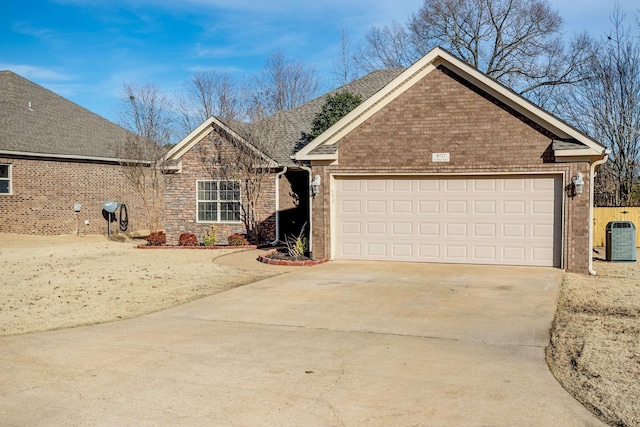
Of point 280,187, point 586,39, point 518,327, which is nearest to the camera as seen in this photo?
point 518,327

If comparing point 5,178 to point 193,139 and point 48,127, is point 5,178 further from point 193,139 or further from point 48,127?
point 193,139

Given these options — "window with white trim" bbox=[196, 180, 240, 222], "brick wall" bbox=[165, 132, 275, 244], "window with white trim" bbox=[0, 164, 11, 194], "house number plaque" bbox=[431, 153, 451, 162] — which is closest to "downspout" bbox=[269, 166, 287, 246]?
"brick wall" bbox=[165, 132, 275, 244]

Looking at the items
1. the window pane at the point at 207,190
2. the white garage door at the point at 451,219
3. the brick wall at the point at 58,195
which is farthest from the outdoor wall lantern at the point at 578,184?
the brick wall at the point at 58,195

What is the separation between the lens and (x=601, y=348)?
7.02 meters

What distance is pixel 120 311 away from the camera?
31.4 ft

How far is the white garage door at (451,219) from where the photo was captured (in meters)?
14.3

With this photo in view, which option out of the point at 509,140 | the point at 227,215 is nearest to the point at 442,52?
the point at 509,140

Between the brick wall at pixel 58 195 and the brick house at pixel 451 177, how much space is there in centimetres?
1449

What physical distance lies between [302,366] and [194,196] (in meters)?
15.7

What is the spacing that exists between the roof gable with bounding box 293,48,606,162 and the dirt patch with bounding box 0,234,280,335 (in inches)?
154

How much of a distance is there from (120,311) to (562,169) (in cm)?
1025

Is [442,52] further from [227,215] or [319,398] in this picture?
[319,398]

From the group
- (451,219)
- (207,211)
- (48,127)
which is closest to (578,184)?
(451,219)

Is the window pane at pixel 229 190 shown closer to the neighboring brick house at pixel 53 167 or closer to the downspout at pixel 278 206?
the downspout at pixel 278 206
